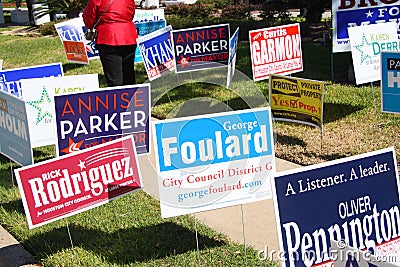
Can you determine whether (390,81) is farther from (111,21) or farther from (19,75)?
(19,75)

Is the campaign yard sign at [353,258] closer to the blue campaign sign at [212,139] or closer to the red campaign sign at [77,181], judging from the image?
the blue campaign sign at [212,139]

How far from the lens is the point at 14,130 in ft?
18.4

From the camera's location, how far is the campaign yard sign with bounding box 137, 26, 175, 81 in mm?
9477

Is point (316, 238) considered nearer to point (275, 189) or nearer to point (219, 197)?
point (275, 189)

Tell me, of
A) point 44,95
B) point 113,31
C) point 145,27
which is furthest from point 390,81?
point 145,27

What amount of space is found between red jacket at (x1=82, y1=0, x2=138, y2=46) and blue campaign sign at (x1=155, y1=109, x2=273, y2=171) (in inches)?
138

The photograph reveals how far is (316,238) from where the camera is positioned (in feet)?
12.2

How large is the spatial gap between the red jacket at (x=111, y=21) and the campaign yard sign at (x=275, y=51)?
5.10 feet

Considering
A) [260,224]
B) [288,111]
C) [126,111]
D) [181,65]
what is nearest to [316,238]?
[260,224]

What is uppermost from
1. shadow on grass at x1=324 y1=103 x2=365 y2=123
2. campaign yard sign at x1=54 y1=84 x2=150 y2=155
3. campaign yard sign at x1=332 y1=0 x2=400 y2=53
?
campaign yard sign at x1=332 y1=0 x2=400 y2=53

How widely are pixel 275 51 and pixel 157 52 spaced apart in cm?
204

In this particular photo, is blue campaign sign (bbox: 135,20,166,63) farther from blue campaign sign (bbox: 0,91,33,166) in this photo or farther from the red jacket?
blue campaign sign (bbox: 0,91,33,166)

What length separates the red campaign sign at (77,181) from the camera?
4.27 metres

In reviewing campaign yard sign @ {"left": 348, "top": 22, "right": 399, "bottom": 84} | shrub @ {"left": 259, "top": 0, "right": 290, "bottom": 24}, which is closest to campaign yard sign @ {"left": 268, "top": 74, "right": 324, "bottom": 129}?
campaign yard sign @ {"left": 348, "top": 22, "right": 399, "bottom": 84}
